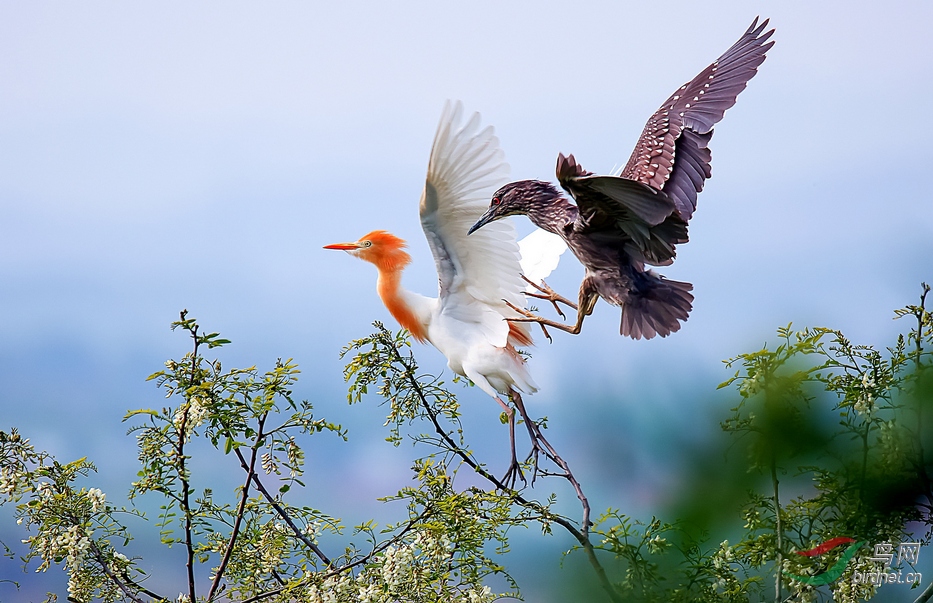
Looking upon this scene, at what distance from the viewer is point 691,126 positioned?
2641 mm

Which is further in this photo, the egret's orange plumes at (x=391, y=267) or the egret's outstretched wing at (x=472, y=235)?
the egret's orange plumes at (x=391, y=267)

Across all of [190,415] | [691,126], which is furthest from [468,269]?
[190,415]

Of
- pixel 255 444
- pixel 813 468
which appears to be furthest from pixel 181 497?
pixel 813 468

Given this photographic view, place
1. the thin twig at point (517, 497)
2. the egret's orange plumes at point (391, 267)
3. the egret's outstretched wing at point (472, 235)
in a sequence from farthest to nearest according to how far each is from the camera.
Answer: the egret's orange plumes at point (391, 267) < the egret's outstretched wing at point (472, 235) < the thin twig at point (517, 497)

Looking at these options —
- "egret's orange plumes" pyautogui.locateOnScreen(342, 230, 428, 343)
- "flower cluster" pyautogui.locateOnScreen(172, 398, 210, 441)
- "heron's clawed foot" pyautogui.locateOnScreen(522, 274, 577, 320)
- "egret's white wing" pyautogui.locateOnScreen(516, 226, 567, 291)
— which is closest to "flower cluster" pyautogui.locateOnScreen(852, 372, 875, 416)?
"heron's clawed foot" pyautogui.locateOnScreen(522, 274, 577, 320)

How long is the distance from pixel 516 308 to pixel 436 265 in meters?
0.31

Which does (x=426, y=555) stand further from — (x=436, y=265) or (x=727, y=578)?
(x=436, y=265)

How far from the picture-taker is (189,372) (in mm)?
1915

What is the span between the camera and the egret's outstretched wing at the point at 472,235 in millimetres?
2652

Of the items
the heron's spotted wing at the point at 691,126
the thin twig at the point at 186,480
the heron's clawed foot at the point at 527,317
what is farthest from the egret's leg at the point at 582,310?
the thin twig at the point at 186,480

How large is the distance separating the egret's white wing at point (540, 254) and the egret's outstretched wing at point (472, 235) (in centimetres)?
21

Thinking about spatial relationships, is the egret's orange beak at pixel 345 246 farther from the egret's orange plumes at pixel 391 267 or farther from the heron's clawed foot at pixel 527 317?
the heron's clawed foot at pixel 527 317

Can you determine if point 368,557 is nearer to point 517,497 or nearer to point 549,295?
point 517,497

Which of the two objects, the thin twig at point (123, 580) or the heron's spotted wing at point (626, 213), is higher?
the heron's spotted wing at point (626, 213)
